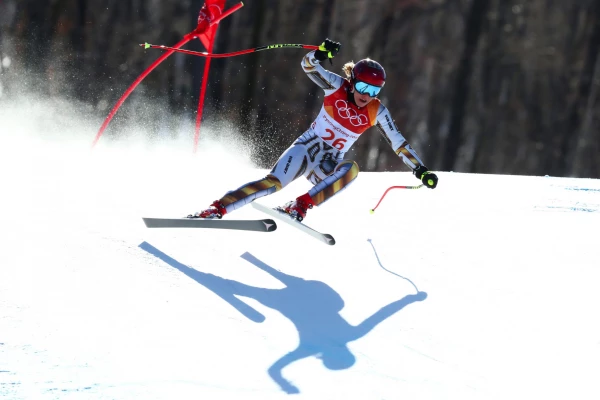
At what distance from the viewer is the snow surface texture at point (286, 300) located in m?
2.17

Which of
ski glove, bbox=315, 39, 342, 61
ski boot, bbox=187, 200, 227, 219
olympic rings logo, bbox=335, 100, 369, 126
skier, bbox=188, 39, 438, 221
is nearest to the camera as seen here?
ski boot, bbox=187, 200, 227, 219

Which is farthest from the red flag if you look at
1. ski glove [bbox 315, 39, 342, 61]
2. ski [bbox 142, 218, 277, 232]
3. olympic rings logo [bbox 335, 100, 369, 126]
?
ski [bbox 142, 218, 277, 232]

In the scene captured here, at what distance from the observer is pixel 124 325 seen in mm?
2404

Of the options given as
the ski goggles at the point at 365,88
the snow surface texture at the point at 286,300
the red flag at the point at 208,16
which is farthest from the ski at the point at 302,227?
the red flag at the point at 208,16

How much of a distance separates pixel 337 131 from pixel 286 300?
1746mm

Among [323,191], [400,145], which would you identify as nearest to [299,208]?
[323,191]

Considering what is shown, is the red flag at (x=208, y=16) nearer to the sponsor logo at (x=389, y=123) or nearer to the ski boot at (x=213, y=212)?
the sponsor logo at (x=389, y=123)

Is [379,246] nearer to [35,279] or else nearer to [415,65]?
[35,279]

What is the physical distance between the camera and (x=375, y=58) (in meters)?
16.2

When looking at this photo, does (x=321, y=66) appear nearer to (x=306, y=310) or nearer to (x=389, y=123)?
(x=389, y=123)

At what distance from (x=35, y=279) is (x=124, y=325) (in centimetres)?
54

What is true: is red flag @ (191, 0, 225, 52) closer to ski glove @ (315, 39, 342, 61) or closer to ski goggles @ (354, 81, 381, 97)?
ski glove @ (315, 39, 342, 61)

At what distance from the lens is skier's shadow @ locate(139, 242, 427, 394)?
2398 mm

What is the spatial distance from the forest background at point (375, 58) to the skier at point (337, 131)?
10568 millimetres
